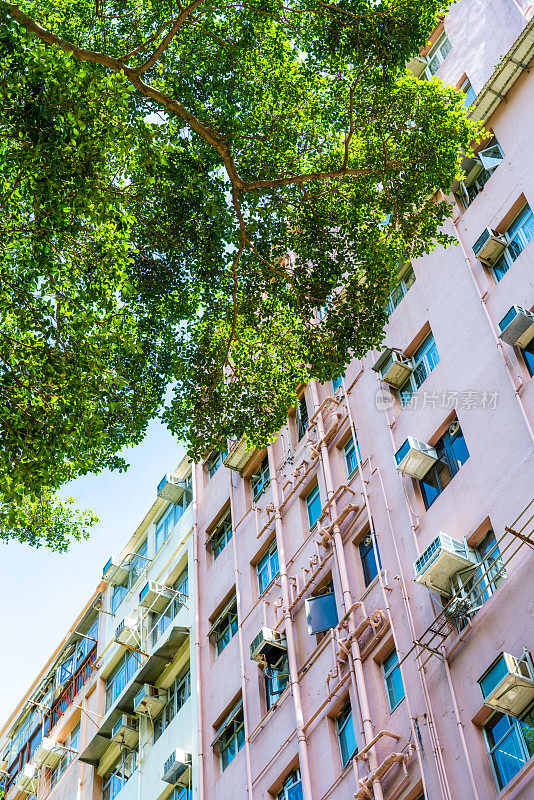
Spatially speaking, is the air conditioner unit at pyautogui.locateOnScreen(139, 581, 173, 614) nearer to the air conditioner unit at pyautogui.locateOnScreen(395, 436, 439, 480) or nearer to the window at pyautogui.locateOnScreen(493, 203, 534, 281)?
the air conditioner unit at pyautogui.locateOnScreen(395, 436, 439, 480)

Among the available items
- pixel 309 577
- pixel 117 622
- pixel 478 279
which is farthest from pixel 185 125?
pixel 117 622

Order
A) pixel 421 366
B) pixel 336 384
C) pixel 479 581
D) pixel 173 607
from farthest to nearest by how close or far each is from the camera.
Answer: pixel 173 607 < pixel 336 384 < pixel 421 366 < pixel 479 581

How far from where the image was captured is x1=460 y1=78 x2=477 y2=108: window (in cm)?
1978

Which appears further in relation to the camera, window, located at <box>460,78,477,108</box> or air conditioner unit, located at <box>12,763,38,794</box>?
air conditioner unit, located at <box>12,763,38,794</box>

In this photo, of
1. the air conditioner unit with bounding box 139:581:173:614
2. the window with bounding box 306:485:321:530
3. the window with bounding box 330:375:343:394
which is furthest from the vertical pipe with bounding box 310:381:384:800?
the air conditioner unit with bounding box 139:581:173:614

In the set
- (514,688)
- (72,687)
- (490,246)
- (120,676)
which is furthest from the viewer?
(72,687)

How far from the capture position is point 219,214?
49.4ft

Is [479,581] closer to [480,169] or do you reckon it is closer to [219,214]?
[219,214]

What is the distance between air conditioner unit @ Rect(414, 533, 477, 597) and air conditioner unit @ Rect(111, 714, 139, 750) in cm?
1033

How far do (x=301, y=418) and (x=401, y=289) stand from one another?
340 centimetres

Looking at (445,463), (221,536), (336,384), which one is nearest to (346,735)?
(445,463)

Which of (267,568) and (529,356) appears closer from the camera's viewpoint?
(529,356)

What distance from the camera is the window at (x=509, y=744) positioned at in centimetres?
1193

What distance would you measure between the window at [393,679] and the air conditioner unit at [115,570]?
1265cm
